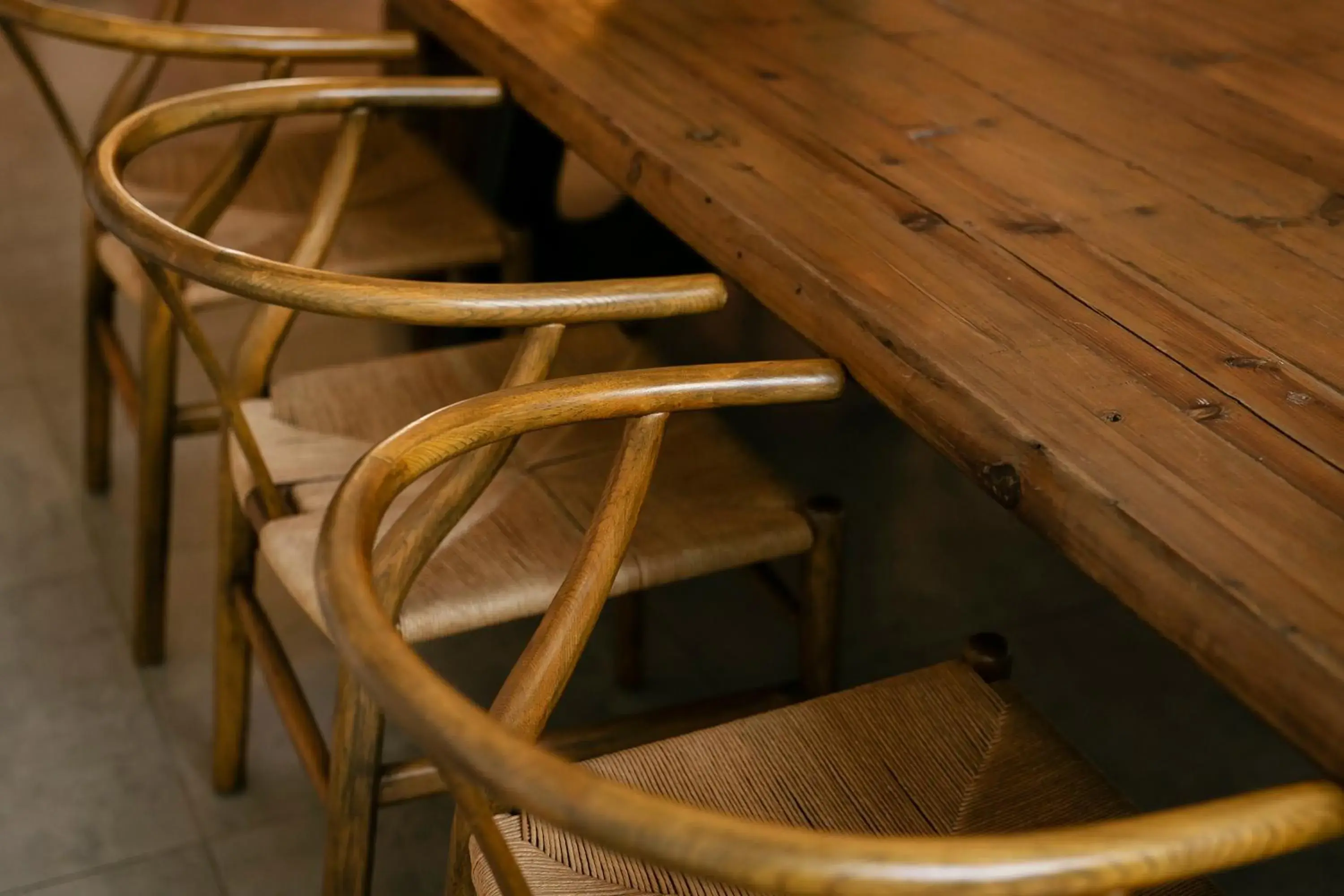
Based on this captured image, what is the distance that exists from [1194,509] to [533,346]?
44 centimetres

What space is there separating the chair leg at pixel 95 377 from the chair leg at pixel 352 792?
Result: 88 cm

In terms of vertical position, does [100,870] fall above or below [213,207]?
below

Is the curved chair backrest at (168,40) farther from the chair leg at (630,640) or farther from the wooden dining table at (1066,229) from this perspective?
the chair leg at (630,640)

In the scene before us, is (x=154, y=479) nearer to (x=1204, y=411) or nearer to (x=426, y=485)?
(x=426, y=485)

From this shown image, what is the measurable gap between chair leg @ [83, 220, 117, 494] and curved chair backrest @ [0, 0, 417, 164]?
229 millimetres

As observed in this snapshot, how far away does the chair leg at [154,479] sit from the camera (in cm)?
146

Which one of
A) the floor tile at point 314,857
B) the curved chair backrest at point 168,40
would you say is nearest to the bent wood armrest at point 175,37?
the curved chair backrest at point 168,40

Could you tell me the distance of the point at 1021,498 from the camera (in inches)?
30.5

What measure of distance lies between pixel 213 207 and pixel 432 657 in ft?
2.11

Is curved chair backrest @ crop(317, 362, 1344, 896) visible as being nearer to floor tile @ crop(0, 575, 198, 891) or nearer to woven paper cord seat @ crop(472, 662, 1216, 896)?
woven paper cord seat @ crop(472, 662, 1216, 896)

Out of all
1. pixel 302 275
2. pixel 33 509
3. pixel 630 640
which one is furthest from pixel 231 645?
pixel 33 509

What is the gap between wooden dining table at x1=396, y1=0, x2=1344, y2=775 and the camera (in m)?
0.71

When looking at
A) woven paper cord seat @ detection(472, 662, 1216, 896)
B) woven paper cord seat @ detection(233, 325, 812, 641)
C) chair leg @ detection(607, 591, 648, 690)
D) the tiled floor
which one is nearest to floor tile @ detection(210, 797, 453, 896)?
the tiled floor

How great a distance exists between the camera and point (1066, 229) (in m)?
1.00
